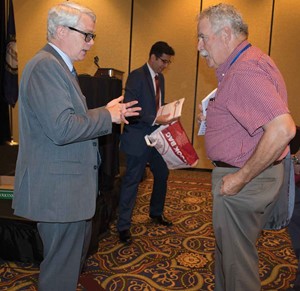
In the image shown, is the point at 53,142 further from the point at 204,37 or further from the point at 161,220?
the point at 161,220

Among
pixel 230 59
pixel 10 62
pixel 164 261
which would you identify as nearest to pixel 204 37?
pixel 230 59

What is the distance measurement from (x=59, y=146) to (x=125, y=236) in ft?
5.25

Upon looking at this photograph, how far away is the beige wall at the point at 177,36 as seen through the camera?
5.56 m

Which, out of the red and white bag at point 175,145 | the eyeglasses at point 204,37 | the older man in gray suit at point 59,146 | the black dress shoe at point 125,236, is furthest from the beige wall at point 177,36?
the older man in gray suit at point 59,146

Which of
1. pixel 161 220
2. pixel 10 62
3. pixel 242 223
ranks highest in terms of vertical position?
pixel 10 62

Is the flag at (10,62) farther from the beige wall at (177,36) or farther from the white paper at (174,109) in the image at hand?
the white paper at (174,109)

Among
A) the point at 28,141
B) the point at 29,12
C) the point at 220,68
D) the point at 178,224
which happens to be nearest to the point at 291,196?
the point at 220,68

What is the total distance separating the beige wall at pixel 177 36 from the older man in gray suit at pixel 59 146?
4.31m

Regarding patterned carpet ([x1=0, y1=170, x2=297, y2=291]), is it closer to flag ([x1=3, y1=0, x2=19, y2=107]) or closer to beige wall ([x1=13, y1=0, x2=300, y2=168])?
beige wall ([x1=13, y1=0, x2=300, y2=168])

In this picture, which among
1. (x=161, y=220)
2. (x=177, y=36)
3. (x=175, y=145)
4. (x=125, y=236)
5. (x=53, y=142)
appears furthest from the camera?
(x=177, y=36)

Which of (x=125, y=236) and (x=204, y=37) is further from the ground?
(x=204, y=37)

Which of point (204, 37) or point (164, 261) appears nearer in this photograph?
point (204, 37)

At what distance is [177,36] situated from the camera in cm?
576

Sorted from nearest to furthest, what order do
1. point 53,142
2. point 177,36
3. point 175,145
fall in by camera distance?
point 53,142 < point 175,145 < point 177,36
